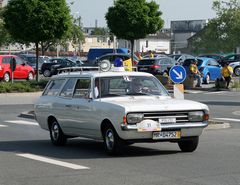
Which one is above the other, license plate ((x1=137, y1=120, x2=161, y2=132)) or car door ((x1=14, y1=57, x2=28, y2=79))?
license plate ((x1=137, y1=120, x2=161, y2=132))

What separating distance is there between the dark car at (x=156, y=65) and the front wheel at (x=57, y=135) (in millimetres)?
28065

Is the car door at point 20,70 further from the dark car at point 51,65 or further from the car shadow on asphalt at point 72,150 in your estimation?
the car shadow on asphalt at point 72,150

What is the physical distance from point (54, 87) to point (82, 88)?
1.47m

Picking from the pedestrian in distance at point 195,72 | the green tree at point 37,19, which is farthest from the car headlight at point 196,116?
the pedestrian in distance at point 195,72

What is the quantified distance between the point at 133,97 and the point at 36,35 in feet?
77.8

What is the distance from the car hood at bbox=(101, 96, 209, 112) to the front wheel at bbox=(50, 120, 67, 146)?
1931mm

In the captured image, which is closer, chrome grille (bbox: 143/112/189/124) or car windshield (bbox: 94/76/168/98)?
chrome grille (bbox: 143/112/189/124)

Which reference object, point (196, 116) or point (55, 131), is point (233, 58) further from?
point (196, 116)

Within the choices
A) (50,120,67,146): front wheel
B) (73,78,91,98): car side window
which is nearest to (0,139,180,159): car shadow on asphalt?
(50,120,67,146): front wheel

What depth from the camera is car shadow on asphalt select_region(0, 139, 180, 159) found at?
13805mm

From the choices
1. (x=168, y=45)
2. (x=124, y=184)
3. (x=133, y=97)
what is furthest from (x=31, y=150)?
(x=168, y=45)

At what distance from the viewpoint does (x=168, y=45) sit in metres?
160

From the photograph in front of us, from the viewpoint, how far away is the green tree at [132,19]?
44.7 m

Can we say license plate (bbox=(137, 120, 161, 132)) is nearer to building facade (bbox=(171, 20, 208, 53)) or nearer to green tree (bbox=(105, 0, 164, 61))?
green tree (bbox=(105, 0, 164, 61))
